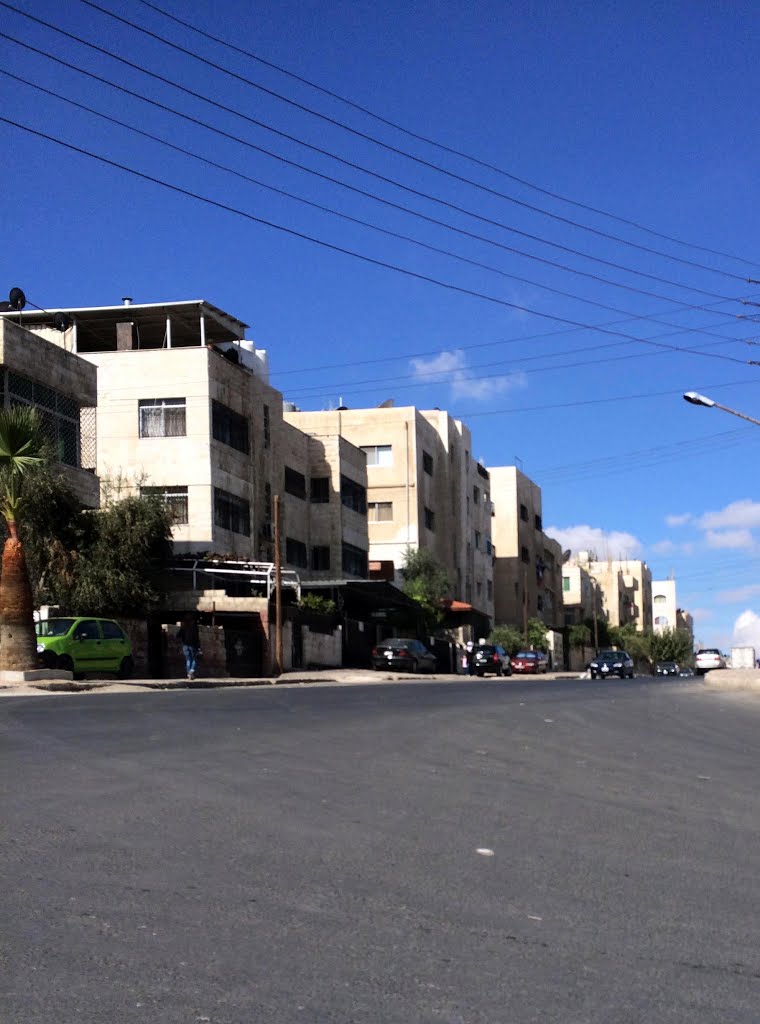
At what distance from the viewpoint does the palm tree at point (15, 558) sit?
3005 centimetres

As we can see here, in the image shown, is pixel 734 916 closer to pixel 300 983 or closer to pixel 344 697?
pixel 300 983

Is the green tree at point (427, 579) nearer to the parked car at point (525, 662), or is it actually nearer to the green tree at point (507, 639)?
the parked car at point (525, 662)

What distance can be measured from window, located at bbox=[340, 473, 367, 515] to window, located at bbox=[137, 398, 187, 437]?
15168 mm

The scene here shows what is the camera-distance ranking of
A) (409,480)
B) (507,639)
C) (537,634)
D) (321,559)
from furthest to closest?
(537,634) → (507,639) → (409,480) → (321,559)

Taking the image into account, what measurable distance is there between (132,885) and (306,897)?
33.8 inches

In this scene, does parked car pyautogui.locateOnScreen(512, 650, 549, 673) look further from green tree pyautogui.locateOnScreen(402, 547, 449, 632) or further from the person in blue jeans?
the person in blue jeans

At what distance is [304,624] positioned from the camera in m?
50.6

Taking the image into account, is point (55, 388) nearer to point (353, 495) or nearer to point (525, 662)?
point (353, 495)

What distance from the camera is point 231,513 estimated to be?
172 ft

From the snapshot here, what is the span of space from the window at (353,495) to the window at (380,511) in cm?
764

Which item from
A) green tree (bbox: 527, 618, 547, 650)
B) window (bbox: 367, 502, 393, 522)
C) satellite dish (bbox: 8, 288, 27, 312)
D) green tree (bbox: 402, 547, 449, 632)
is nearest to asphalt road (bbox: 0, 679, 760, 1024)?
satellite dish (bbox: 8, 288, 27, 312)

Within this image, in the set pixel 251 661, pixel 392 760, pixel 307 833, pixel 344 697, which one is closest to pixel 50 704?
pixel 344 697

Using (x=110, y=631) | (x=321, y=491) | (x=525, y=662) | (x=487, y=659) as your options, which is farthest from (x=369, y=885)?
(x=525, y=662)

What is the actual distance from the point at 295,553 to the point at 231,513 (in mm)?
8657
